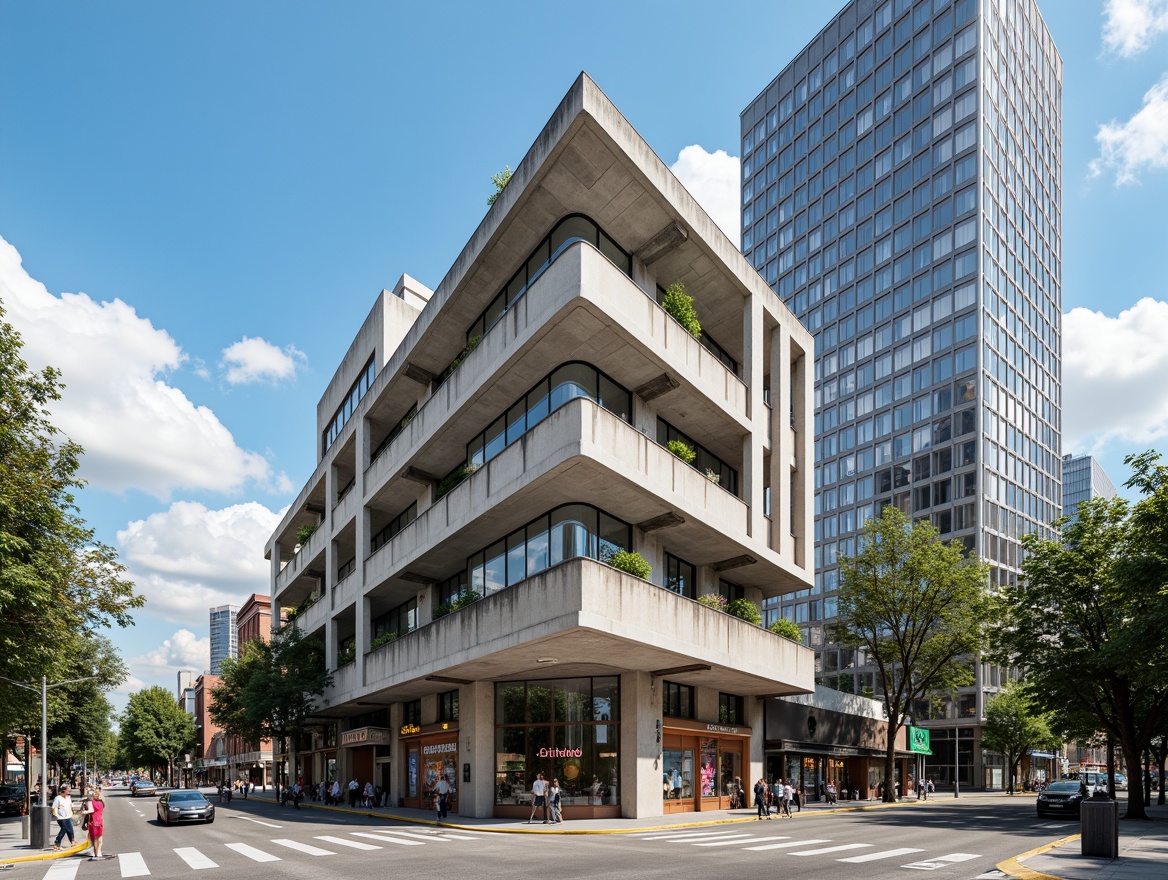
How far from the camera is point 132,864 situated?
70.3 feet

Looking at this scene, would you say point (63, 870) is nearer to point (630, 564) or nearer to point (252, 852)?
point (252, 852)

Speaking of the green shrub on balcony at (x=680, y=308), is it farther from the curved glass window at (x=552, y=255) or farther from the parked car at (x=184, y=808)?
the parked car at (x=184, y=808)

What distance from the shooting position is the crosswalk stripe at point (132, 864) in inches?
765

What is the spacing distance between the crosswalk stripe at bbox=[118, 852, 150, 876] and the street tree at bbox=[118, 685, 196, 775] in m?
97.0

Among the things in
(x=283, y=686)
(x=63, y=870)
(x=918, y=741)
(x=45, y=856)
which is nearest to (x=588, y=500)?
(x=63, y=870)

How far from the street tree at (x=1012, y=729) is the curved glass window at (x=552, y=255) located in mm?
60092

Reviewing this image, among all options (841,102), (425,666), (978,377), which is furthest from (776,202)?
(425,666)

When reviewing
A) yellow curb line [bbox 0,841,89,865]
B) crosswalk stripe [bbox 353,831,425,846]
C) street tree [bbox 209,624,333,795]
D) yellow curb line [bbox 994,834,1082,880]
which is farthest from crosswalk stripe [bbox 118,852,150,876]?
street tree [bbox 209,624,333,795]

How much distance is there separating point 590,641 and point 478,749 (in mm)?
9777

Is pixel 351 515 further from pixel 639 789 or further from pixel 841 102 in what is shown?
pixel 841 102

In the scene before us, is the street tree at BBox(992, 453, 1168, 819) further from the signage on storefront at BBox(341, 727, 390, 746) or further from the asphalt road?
the signage on storefront at BBox(341, 727, 390, 746)

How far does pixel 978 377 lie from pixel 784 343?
184ft

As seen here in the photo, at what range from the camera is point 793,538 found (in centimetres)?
3962

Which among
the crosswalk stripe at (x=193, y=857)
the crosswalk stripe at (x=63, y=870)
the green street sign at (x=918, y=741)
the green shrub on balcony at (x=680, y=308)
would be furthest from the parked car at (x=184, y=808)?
the green street sign at (x=918, y=741)
